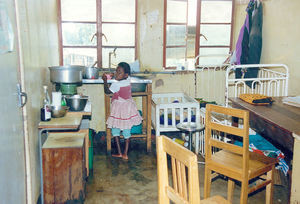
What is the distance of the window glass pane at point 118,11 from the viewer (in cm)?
496

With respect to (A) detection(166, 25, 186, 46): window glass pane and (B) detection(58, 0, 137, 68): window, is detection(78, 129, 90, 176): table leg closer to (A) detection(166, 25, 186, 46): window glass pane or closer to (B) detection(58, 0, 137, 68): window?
(B) detection(58, 0, 137, 68): window

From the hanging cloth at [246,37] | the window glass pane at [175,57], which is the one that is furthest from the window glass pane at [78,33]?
the hanging cloth at [246,37]

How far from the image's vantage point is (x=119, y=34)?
5086 mm

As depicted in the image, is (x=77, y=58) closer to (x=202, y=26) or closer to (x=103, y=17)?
(x=103, y=17)

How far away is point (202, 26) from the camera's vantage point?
530cm

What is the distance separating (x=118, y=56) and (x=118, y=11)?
0.70 metres

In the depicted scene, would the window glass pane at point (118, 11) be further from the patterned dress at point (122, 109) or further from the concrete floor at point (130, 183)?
the concrete floor at point (130, 183)

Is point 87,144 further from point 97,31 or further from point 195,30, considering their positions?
point 195,30

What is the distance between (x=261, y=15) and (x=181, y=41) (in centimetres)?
130

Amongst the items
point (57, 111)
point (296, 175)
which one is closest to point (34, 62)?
point (57, 111)

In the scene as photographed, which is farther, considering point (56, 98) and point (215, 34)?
point (215, 34)

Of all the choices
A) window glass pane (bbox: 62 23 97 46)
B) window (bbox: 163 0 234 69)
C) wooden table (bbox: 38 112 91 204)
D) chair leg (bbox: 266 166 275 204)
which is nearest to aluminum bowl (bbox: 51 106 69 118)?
wooden table (bbox: 38 112 91 204)

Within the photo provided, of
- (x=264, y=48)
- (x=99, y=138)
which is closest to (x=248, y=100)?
(x=264, y=48)

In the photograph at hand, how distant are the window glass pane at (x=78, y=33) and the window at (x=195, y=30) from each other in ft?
3.94
